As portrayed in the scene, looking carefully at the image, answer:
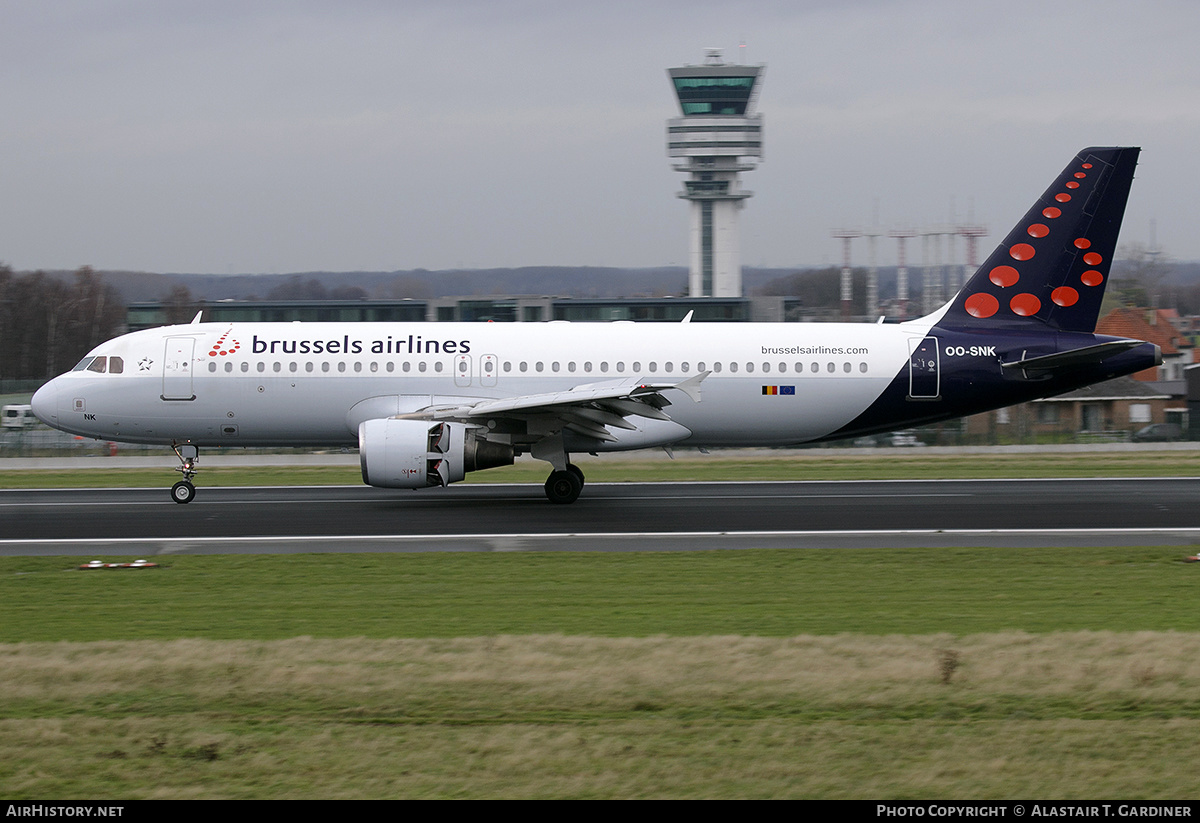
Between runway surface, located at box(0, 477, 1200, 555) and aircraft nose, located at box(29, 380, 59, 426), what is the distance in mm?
1879

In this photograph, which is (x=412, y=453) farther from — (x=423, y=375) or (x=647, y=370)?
(x=647, y=370)

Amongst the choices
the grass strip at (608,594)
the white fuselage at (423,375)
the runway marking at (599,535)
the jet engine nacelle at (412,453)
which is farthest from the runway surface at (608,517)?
the white fuselage at (423,375)

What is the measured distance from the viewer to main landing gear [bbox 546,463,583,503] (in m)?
22.8

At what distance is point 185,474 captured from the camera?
918 inches

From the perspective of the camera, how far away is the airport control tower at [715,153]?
12144 centimetres

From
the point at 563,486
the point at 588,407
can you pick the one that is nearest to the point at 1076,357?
the point at 588,407

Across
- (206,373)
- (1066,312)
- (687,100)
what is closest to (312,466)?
(206,373)

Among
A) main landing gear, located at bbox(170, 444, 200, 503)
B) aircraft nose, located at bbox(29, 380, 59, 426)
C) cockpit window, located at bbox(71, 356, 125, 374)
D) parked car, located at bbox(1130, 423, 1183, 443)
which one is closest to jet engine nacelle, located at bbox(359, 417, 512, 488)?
main landing gear, located at bbox(170, 444, 200, 503)

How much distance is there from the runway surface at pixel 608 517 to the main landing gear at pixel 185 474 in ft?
1.11

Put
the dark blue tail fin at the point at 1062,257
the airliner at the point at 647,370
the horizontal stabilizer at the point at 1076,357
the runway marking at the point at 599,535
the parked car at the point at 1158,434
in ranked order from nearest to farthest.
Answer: the runway marking at the point at 599,535 < the airliner at the point at 647,370 < the horizontal stabilizer at the point at 1076,357 < the dark blue tail fin at the point at 1062,257 < the parked car at the point at 1158,434

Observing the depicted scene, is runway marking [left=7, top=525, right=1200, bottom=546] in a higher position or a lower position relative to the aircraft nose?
lower

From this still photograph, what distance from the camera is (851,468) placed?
32.6m

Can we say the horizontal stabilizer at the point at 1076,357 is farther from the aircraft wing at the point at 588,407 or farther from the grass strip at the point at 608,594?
the aircraft wing at the point at 588,407

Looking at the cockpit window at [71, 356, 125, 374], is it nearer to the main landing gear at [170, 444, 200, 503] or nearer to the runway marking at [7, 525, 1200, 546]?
the main landing gear at [170, 444, 200, 503]
